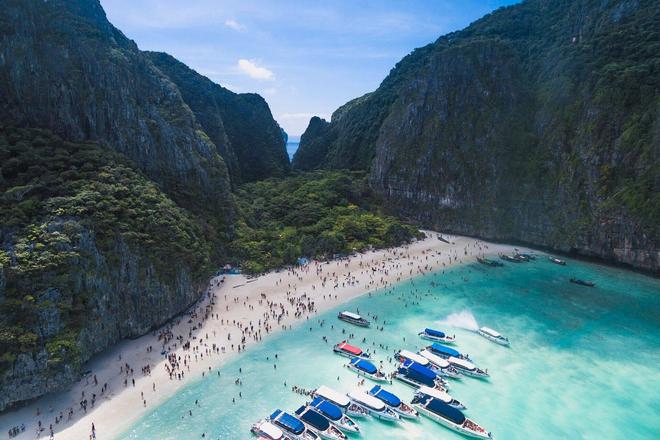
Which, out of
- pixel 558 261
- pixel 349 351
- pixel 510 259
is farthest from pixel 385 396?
pixel 558 261

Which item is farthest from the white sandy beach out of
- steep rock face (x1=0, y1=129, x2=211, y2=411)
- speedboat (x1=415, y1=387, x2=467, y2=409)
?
speedboat (x1=415, y1=387, x2=467, y2=409)

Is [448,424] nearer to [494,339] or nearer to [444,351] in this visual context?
[444,351]

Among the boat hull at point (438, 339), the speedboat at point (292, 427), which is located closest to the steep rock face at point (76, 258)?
the speedboat at point (292, 427)

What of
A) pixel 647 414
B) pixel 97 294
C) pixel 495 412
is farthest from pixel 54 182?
pixel 647 414

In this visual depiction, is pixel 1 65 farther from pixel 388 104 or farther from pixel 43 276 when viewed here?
pixel 388 104

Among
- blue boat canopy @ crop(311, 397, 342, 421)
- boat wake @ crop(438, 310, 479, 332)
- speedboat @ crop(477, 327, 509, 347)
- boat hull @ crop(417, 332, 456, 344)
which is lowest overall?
blue boat canopy @ crop(311, 397, 342, 421)

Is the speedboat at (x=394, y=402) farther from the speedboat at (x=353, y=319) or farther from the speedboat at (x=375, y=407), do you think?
the speedboat at (x=353, y=319)

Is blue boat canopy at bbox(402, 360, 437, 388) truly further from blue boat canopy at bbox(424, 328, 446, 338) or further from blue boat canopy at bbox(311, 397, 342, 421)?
blue boat canopy at bbox(311, 397, 342, 421)
